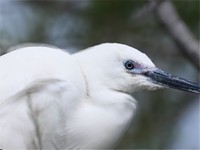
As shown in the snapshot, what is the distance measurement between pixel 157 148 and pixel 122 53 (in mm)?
1090

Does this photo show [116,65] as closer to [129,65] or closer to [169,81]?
[129,65]

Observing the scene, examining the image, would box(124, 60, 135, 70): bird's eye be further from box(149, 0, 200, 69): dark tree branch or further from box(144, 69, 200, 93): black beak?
box(149, 0, 200, 69): dark tree branch

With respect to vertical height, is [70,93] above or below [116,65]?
below

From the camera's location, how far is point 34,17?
13.9 ft

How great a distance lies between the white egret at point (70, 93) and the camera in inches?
106

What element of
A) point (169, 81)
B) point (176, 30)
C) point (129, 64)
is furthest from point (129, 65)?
point (176, 30)

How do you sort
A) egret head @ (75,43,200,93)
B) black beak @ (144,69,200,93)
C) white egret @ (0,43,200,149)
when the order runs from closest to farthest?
white egret @ (0,43,200,149), egret head @ (75,43,200,93), black beak @ (144,69,200,93)

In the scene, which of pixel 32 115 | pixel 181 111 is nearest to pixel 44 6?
pixel 181 111

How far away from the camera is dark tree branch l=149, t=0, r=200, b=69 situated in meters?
3.54

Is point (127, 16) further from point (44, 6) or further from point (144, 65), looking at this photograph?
point (144, 65)

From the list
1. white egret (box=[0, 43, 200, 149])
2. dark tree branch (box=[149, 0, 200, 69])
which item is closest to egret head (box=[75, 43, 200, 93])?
white egret (box=[0, 43, 200, 149])

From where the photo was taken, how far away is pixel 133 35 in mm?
4137

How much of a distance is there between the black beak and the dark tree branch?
1.48ft

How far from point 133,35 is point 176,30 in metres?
0.56
